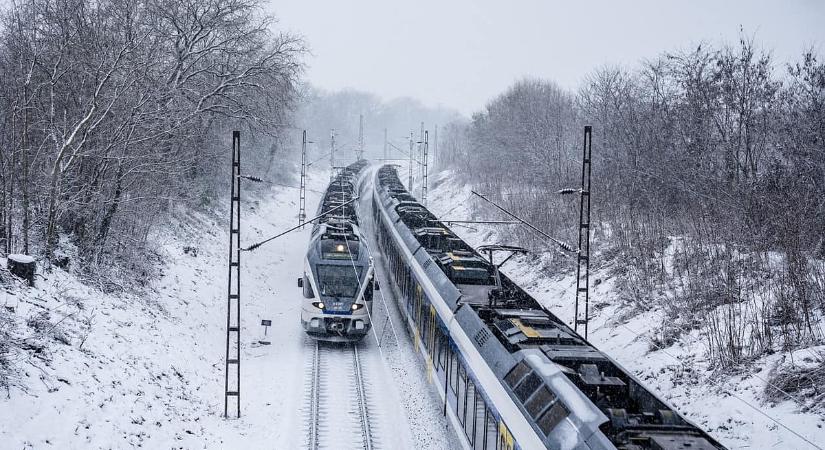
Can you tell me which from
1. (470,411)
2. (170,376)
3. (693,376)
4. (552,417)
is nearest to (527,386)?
(552,417)

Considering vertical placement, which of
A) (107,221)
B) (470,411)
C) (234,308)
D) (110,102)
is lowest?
(234,308)

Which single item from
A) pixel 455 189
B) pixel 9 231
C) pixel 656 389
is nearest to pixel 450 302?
pixel 656 389

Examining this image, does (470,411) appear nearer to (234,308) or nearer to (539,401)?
(539,401)

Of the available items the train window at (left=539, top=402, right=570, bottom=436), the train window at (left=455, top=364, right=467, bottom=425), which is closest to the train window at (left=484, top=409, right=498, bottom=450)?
the train window at (left=455, top=364, right=467, bottom=425)

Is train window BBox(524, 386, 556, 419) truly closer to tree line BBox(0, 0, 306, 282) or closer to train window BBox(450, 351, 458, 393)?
train window BBox(450, 351, 458, 393)

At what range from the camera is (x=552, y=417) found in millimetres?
8195

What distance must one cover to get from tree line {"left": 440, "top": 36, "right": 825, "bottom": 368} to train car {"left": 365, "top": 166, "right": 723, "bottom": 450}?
421 centimetres

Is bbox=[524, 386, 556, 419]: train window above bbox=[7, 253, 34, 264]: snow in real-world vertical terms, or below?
below

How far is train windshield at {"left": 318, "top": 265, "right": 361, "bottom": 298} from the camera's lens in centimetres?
1872

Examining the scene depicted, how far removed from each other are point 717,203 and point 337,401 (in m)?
12.2

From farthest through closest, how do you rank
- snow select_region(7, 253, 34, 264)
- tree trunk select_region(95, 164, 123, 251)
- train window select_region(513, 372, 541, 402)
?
tree trunk select_region(95, 164, 123, 251) < snow select_region(7, 253, 34, 264) < train window select_region(513, 372, 541, 402)

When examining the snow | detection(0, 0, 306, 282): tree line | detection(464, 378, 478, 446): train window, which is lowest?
detection(464, 378, 478, 446): train window

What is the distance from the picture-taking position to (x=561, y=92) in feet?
195

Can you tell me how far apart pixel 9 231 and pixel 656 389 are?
15.4 m
